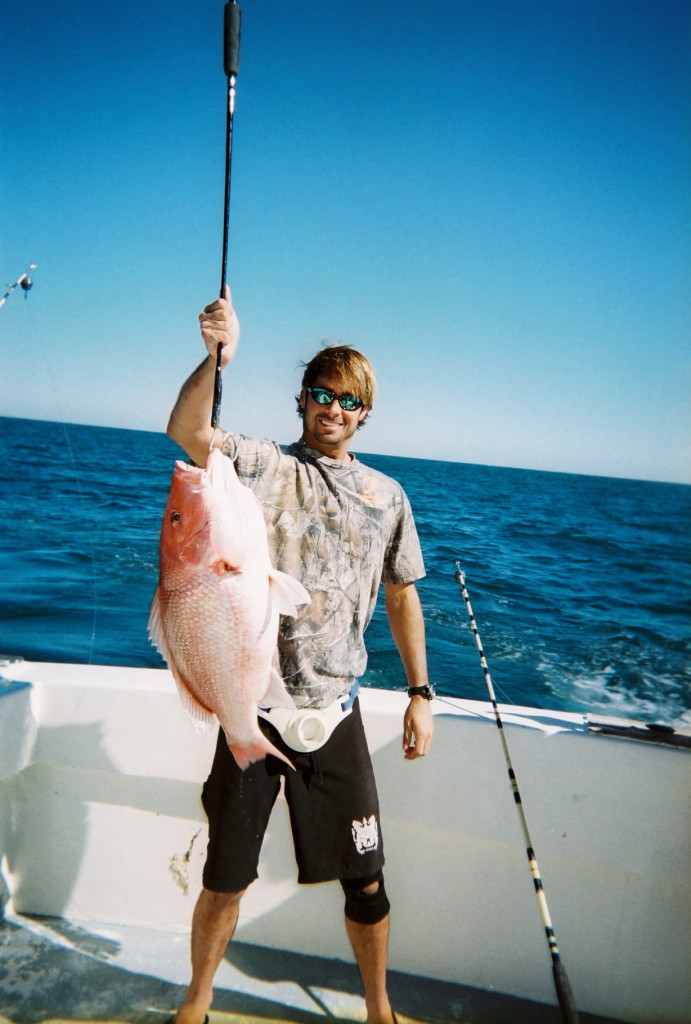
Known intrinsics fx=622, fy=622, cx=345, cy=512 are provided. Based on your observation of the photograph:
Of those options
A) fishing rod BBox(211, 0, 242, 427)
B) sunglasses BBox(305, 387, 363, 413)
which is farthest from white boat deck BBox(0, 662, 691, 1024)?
fishing rod BBox(211, 0, 242, 427)

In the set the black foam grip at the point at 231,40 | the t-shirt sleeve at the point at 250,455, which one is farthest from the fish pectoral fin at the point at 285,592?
the black foam grip at the point at 231,40

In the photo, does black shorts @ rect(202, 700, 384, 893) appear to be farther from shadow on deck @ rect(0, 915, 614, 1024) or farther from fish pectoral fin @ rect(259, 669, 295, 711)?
shadow on deck @ rect(0, 915, 614, 1024)

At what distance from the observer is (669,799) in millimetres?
2164

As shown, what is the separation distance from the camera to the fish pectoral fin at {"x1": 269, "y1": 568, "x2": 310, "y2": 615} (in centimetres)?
150

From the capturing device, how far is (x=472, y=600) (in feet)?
32.0

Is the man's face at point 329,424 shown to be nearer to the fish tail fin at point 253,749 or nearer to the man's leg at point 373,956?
the fish tail fin at point 253,749

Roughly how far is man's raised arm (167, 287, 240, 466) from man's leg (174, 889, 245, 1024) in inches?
52.6

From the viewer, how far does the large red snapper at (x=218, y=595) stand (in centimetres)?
143

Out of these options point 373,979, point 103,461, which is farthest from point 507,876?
point 103,461

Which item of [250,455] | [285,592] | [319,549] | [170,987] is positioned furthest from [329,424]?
[170,987]

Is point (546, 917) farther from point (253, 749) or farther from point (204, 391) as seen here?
point (204, 391)

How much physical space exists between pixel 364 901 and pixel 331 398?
5.28 feet

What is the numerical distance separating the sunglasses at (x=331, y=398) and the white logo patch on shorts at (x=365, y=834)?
4.30 ft

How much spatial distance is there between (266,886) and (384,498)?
1.71 meters
